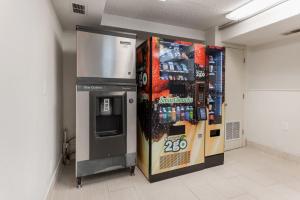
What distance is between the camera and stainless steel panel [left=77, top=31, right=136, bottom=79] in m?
2.20

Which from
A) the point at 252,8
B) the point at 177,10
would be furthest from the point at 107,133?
the point at 252,8

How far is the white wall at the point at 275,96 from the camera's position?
309 cm

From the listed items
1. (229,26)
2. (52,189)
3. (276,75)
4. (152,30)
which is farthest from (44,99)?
(276,75)

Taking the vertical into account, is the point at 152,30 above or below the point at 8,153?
above

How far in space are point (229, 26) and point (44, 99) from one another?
3.27 metres

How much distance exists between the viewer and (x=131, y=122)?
2.49 m

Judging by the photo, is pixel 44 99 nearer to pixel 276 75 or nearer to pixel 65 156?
pixel 65 156

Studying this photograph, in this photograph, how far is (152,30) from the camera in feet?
10.7

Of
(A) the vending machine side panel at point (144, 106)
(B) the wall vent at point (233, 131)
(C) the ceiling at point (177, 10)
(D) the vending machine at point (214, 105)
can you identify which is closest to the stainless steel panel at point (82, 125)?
(A) the vending machine side panel at point (144, 106)

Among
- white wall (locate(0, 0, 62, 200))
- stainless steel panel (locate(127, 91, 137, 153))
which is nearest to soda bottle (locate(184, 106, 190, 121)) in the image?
stainless steel panel (locate(127, 91, 137, 153))

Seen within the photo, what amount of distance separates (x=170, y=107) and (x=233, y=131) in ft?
6.72

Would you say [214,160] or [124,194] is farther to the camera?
[214,160]

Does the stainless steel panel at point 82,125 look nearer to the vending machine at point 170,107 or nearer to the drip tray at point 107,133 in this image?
the drip tray at point 107,133

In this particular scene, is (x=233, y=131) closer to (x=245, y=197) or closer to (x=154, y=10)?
(x=245, y=197)
